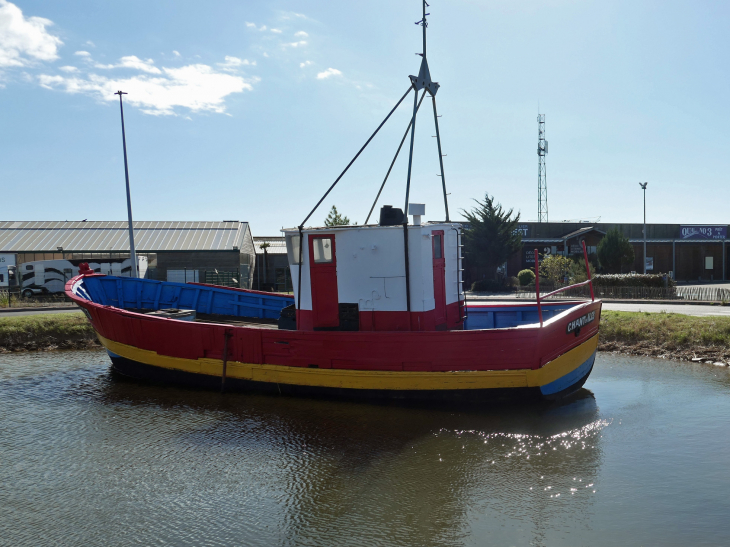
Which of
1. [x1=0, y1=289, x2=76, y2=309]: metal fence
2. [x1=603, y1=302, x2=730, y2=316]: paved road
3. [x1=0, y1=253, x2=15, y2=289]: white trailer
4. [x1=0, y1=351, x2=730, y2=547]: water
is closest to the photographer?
[x1=0, y1=351, x2=730, y2=547]: water

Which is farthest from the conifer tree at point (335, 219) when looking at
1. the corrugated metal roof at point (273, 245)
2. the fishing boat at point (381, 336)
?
the fishing boat at point (381, 336)

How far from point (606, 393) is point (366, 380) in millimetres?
4474

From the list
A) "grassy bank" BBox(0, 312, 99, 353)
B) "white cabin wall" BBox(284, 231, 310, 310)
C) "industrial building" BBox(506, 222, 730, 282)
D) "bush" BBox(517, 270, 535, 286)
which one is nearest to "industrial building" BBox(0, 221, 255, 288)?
"grassy bank" BBox(0, 312, 99, 353)

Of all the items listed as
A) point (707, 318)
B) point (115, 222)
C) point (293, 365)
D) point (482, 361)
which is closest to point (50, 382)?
point (293, 365)

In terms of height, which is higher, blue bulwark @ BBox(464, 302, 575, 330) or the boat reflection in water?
blue bulwark @ BBox(464, 302, 575, 330)

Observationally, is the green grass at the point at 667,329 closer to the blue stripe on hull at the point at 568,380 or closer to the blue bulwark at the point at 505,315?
the blue bulwark at the point at 505,315

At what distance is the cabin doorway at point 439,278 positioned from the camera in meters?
9.96

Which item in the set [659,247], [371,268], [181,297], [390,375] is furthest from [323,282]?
[659,247]

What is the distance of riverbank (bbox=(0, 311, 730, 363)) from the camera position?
12.8 meters

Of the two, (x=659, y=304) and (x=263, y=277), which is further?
(x=263, y=277)

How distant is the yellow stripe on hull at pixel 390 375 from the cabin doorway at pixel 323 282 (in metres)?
0.97

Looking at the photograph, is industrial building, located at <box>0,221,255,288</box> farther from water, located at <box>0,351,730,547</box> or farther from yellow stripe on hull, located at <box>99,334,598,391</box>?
water, located at <box>0,351,730,547</box>

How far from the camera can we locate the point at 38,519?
18.6 feet

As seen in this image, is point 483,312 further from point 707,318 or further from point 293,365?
point 707,318
